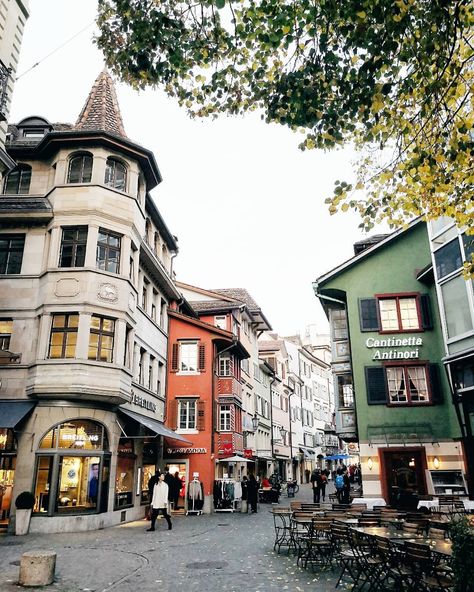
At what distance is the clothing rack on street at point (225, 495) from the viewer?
2667cm

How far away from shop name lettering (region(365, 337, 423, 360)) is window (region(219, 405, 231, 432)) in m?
10.3

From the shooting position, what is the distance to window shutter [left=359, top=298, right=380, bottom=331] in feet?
79.2

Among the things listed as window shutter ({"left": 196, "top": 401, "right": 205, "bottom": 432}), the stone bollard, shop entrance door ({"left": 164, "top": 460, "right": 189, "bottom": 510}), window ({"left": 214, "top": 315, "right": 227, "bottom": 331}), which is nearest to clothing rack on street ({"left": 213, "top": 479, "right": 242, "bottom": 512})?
shop entrance door ({"left": 164, "top": 460, "right": 189, "bottom": 510})

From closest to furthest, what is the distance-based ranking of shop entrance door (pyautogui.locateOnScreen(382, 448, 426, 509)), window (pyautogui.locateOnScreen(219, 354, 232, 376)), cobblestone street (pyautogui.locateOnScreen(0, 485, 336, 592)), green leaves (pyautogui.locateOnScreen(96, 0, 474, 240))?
green leaves (pyautogui.locateOnScreen(96, 0, 474, 240)) → cobblestone street (pyautogui.locateOnScreen(0, 485, 336, 592)) → shop entrance door (pyautogui.locateOnScreen(382, 448, 426, 509)) → window (pyautogui.locateOnScreen(219, 354, 232, 376))

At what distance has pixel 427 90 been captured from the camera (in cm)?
689

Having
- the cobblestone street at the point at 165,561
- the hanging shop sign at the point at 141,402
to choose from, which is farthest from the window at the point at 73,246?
the cobblestone street at the point at 165,561

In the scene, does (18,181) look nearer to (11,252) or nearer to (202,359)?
(11,252)

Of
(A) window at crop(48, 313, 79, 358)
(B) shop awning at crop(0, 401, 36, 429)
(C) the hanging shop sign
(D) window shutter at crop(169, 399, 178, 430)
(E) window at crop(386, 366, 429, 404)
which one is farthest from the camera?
(D) window shutter at crop(169, 399, 178, 430)

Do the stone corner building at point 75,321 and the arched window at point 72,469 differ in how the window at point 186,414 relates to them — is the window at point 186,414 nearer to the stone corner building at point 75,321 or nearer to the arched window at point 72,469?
the stone corner building at point 75,321

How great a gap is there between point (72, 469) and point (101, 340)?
457cm

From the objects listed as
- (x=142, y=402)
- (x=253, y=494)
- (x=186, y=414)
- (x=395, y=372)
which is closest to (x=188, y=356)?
(x=186, y=414)

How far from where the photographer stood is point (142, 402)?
23375 millimetres

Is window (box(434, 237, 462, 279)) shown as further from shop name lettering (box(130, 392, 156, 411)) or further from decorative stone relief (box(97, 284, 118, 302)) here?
shop name lettering (box(130, 392, 156, 411))

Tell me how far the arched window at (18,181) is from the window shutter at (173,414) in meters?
13.4
